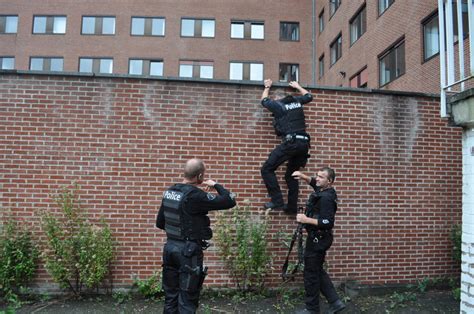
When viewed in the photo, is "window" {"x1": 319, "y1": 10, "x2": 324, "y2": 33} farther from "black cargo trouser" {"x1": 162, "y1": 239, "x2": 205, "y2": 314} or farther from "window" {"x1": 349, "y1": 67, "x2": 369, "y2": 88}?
"black cargo trouser" {"x1": 162, "y1": 239, "x2": 205, "y2": 314}

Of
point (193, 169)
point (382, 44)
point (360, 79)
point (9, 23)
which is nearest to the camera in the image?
point (193, 169)

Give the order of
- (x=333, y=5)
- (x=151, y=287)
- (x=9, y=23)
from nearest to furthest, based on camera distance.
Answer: (x=151, y=287) → (x=333, y=5) → (x=9, y=23)

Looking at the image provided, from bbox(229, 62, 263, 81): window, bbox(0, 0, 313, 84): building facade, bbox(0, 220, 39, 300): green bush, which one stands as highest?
Result: bbox(0, 0, 313, 84): building facade

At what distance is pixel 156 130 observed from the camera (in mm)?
5648

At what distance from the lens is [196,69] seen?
92.8 ft

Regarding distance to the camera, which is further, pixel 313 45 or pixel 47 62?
pixel 47 62

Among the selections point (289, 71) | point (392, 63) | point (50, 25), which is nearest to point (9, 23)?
point (50, 25)

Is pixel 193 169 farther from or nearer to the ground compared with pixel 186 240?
farther from the ground

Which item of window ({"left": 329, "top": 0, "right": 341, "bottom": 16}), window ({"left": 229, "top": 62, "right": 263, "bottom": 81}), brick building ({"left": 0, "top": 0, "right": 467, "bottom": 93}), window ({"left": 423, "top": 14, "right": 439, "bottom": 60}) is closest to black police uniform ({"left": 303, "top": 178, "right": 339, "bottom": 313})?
window ({"left": 423, "top": 14, "right": 439, "bottom": 60})

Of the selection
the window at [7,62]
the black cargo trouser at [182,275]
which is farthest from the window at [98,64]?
the black cargo trouser at [182,275]

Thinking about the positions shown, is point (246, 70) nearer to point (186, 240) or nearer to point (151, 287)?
point (151, 287)

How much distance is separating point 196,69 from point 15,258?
80.1 feet

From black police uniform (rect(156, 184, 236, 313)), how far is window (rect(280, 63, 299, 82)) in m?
25.7

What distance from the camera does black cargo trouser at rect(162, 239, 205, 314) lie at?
3717mm
